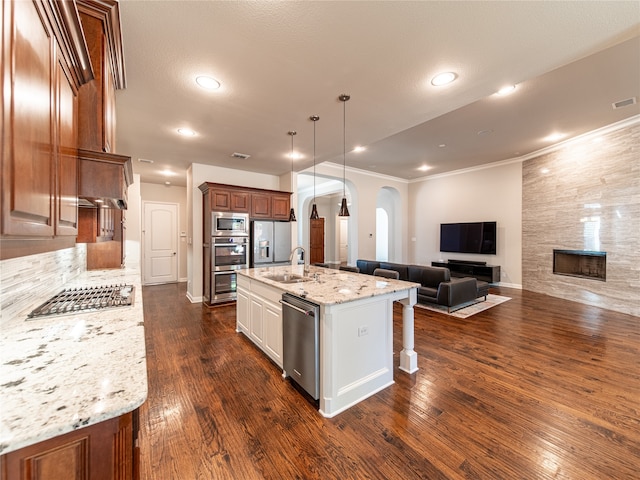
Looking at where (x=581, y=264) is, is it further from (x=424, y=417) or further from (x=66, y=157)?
(x=66, y=157)

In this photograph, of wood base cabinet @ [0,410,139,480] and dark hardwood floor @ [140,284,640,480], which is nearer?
Result: wood base cabinet @ [0,410,139,480]

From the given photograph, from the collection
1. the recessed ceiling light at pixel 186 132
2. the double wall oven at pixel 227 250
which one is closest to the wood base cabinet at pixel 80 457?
the recessed ceiling light at pixel 186 132

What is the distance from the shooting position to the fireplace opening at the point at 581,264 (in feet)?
16.3

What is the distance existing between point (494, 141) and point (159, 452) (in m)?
6.50

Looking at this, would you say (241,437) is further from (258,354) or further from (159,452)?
(258,354)

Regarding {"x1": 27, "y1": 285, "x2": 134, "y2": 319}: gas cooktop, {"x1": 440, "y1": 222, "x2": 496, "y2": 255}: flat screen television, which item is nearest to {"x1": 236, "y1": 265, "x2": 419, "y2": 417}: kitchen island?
{"x1": 27, "y1": 285, "x2": 134, "y2": 319}: gas cooktop

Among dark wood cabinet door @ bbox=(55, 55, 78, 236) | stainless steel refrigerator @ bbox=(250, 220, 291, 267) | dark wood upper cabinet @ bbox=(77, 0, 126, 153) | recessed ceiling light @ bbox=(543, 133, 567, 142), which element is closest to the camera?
dark wood cabinet door @ bbox=(55, 55, 78, 236)

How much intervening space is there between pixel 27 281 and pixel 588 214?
7.78 meters

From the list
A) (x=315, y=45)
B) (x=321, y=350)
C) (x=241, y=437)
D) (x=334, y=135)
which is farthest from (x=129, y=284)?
(x=334, y=135)

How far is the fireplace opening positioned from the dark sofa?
1.88 metres

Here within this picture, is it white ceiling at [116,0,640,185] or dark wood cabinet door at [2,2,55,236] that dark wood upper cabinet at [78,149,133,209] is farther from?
white ceiling at [116,0,640,185]

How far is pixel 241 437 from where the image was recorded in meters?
1.83

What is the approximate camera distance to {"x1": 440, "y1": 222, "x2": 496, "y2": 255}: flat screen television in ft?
22.5

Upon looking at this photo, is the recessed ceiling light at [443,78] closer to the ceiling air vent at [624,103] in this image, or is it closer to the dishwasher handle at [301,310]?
the dishwasher handle at [301,310]
